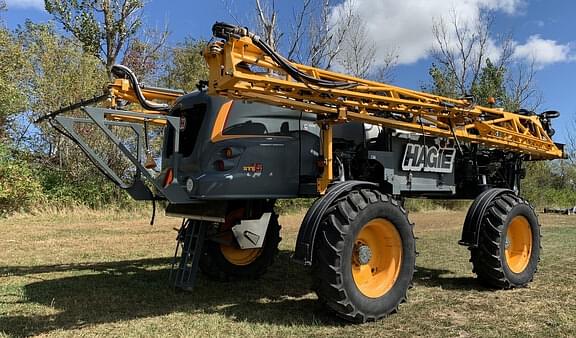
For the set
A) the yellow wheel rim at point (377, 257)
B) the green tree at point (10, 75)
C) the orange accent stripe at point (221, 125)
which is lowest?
the yellow wheel rim at point (377, 257)

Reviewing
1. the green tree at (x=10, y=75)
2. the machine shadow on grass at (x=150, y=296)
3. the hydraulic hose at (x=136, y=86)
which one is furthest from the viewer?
the green tree at (x=10, y=75)

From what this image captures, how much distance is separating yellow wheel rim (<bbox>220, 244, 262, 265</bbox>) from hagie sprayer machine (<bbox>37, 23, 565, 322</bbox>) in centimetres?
2

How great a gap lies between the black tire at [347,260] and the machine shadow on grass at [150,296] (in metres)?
0.25

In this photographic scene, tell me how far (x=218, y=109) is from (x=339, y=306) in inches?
92.0

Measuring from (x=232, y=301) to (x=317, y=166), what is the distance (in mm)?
1755

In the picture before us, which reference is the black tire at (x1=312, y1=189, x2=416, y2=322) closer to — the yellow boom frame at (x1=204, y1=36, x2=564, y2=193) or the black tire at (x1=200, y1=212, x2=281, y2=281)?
the yellow boom frame at (x1=204, y1=36, x2=564, y2=193)

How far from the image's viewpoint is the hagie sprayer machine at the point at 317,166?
15.0 feet

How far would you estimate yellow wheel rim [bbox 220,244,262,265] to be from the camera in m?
6.75

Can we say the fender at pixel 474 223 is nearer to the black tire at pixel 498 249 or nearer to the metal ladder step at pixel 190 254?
the black tire at pixel 498 249

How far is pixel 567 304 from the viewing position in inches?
214

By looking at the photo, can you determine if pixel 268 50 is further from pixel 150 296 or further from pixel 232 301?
pixel 150 296

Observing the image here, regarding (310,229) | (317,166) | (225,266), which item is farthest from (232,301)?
(317,166)

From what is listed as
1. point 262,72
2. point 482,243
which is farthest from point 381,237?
point 262,72

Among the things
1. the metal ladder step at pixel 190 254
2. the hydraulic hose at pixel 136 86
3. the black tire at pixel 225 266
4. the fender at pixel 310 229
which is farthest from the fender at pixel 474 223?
the hydraulic hose at pixel 136 86
